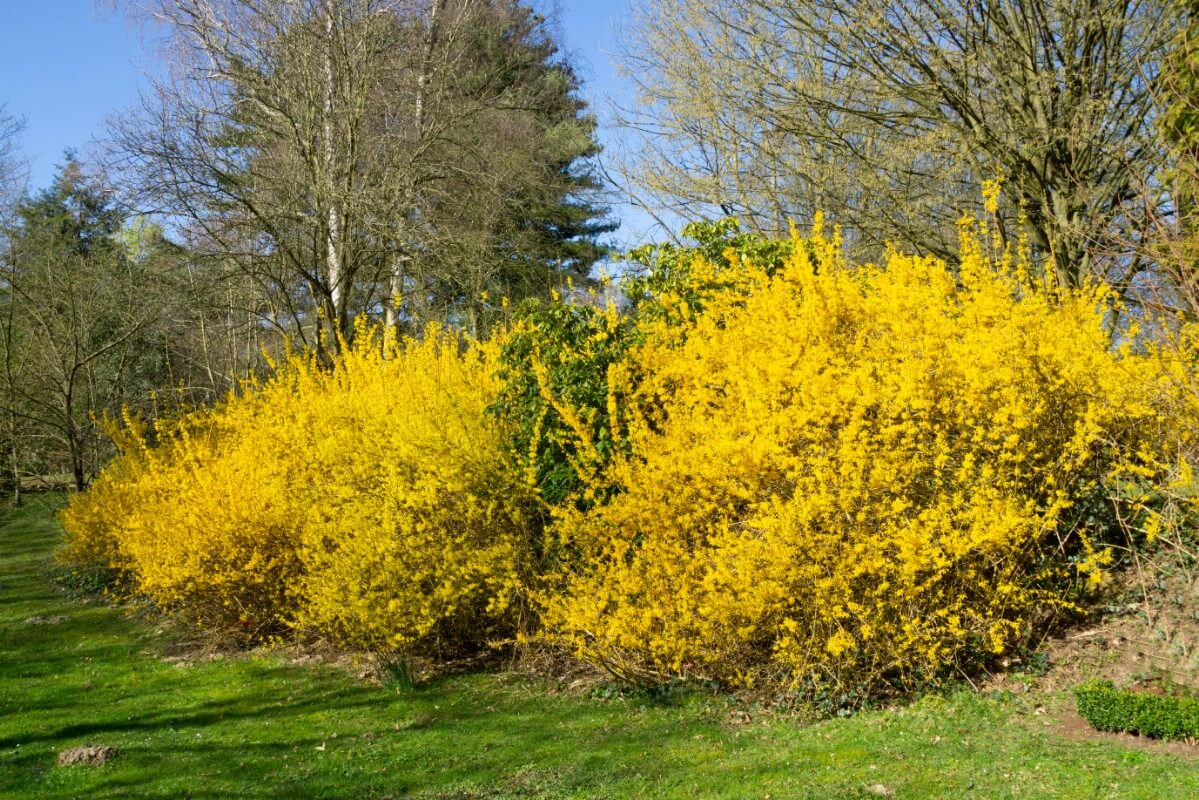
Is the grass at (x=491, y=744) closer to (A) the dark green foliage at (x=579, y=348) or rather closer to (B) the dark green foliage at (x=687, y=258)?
(A) the dark green foliage at (x=579, y=348)

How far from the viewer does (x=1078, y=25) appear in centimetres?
809

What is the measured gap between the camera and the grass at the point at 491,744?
411cm

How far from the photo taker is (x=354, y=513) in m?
6.96

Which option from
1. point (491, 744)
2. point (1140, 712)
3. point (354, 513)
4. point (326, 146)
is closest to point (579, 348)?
point (354, 513)

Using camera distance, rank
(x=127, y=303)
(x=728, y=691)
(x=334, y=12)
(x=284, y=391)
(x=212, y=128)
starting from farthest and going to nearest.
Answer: (x=127, y=303) → (x=212, y=128) → (x=334, y=12) → (x=284, y=391) → (x=728, y=691)

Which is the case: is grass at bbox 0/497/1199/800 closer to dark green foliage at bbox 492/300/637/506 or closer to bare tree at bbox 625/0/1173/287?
dark green foliage at bbox 492/300/637/506

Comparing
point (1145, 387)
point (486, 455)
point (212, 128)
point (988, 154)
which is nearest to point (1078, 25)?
point (988, 154)

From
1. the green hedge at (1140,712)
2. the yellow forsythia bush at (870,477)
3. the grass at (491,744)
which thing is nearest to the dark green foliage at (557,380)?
the yellow forsythia bush at (870,477)

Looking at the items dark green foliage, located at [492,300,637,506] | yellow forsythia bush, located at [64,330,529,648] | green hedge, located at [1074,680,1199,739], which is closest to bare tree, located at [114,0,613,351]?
yellow forsythia bush, located at [64,330,529,648]

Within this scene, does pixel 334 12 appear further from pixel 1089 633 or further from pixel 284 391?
pixel 1089 633

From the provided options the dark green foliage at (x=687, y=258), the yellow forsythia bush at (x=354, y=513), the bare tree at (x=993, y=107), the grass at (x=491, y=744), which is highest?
the bare tree at (x=993, y=107)

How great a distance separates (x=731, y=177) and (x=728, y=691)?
8.57m

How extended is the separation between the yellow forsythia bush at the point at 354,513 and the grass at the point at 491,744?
0.64 meters

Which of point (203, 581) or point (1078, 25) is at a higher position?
point (1078, 25)
